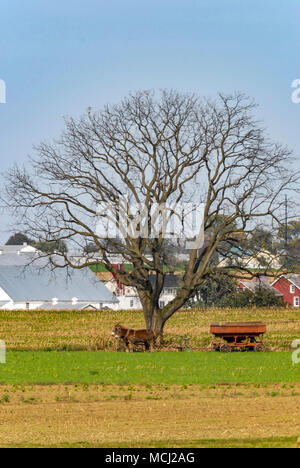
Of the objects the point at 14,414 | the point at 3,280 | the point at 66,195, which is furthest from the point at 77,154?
the point at 3,280

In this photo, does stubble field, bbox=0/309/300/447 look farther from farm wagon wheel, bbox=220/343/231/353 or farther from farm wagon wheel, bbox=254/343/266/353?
farm wagon wheel, bbox=220/343/231/353

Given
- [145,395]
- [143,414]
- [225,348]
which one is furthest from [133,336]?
[143,414]

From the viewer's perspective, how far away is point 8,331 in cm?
5281

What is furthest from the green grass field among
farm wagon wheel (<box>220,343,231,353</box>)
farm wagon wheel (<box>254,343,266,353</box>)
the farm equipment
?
farm wagon wheel (<box>254,343,266,353</box>)

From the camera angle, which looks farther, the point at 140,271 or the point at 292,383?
the point at 140,271

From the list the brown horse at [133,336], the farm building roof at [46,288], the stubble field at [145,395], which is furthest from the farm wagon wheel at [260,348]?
the farm building roof at [46,288]

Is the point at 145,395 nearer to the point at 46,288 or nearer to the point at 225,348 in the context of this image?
the point at 225,348

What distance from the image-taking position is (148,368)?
104 feet

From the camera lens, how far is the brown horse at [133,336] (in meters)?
40.4

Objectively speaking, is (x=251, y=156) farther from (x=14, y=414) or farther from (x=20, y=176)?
(x=14, y=414)

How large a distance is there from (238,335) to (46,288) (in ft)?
181
